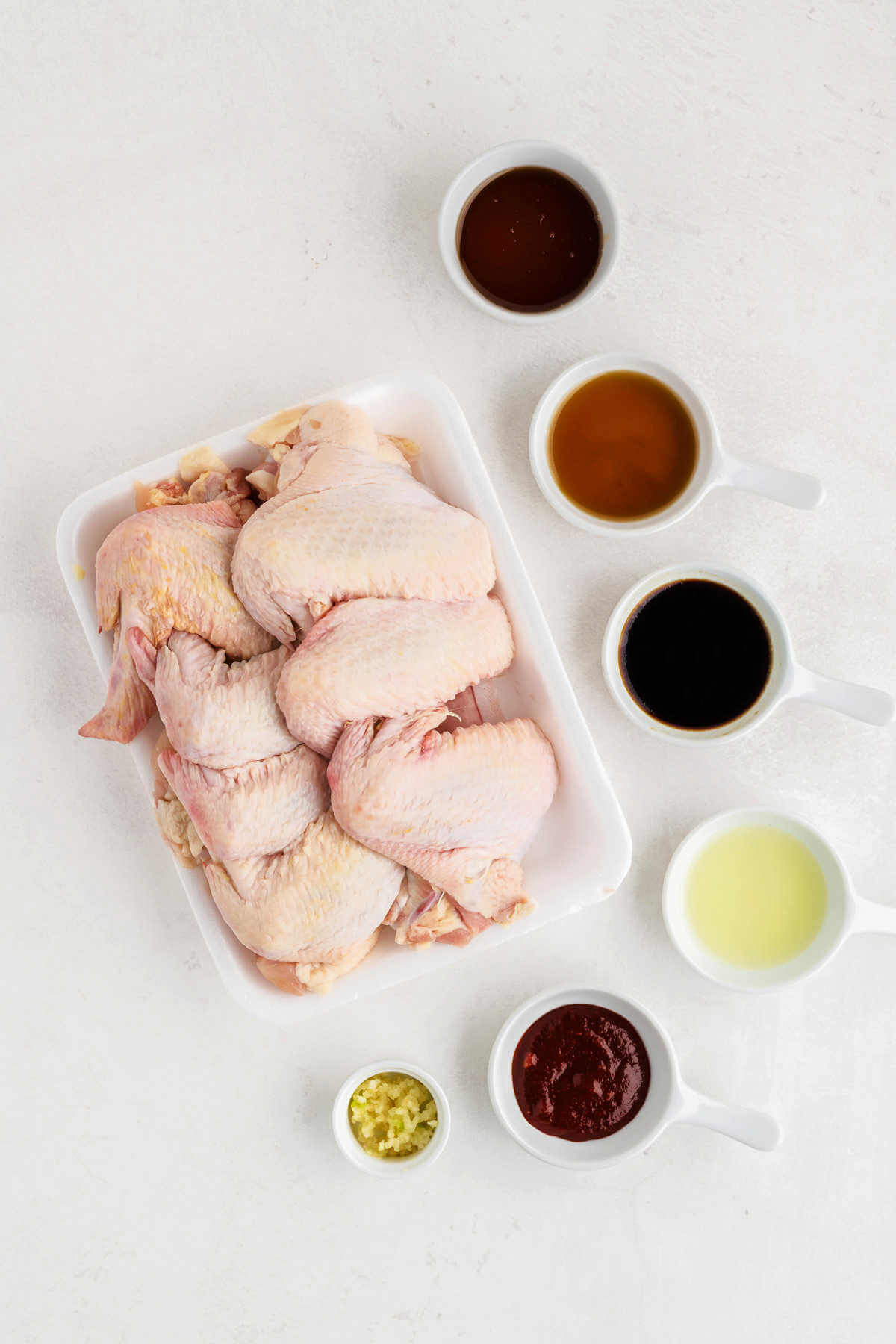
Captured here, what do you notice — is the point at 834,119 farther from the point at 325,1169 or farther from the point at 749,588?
the point at 325,1169

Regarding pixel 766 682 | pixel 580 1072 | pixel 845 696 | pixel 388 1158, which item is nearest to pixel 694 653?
pixel 766 682

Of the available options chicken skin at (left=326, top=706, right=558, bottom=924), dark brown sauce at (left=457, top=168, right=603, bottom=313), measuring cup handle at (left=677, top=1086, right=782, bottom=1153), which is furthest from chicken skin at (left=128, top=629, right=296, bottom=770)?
measuring cup handle at (left=677, top=1086, right=782, bottom=1153)

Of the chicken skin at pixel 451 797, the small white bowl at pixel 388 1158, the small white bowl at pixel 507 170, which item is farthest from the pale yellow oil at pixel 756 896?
the small white bowl at pixel 507 170

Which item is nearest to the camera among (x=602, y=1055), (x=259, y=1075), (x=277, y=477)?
(x=277, y=477)


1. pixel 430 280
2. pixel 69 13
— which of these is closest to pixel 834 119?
pixel 430 280

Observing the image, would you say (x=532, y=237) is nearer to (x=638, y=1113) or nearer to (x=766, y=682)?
(x=766, y=682)

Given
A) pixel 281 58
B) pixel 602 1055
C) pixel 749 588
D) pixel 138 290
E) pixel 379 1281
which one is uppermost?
pixel 281 58
